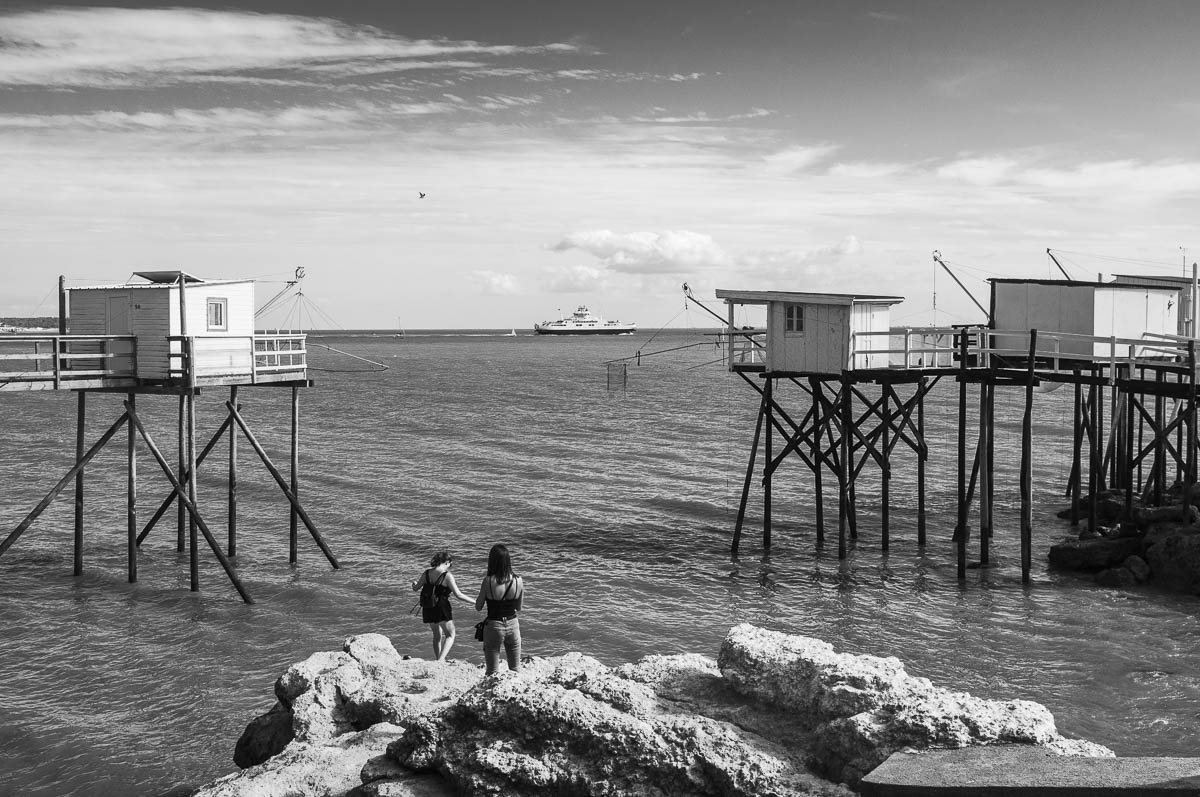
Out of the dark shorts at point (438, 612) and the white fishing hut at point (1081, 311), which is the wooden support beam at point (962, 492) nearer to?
the white fishing hut at point (1081, 311)

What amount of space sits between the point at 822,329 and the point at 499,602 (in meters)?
14.3

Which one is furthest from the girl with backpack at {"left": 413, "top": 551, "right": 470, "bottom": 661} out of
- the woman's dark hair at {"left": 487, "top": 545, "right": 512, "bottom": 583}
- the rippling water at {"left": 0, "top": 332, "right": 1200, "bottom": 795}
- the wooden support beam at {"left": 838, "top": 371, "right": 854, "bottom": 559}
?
the wooden support beam at {"left": 838, "top": 371, "right": 854, "bottom": 559}

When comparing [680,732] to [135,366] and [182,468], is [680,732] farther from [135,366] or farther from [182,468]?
[182,468]

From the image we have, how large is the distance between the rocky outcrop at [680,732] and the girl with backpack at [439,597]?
3.63 m

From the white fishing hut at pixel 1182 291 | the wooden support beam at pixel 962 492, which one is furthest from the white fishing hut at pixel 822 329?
the white fishing hut at pixel 1182 291

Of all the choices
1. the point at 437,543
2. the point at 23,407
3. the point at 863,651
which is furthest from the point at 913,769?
the point at 23,407

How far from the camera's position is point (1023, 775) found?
6527 mm

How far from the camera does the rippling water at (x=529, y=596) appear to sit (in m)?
14.4

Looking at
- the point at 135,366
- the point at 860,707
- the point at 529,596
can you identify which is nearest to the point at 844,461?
the point at 529,596

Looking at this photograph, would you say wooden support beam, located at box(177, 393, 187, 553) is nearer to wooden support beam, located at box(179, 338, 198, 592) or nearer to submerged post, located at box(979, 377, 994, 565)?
wooden support beam, located at box(179, 338, 198, 592)

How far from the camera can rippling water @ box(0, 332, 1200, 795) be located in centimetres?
1440

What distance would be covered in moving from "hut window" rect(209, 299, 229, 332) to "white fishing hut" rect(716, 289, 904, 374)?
11272 mm

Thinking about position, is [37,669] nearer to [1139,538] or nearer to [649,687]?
[649,687]

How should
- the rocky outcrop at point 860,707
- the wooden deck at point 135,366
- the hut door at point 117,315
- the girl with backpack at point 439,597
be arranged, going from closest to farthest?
the rocky outcrop at point 860,707, the girl with backpack at point 439,597, the wooden deck at point 135,366, the hut door at point 117,315
